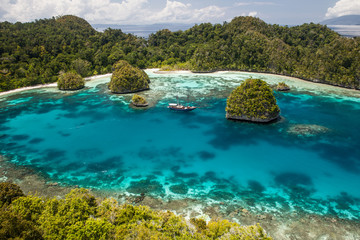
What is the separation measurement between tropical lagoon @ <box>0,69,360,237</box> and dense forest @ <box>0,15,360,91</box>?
19.0 metres

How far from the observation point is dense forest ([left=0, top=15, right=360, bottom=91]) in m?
87.9

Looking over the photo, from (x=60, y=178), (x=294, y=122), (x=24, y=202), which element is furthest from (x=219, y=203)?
(x=294, y=122)

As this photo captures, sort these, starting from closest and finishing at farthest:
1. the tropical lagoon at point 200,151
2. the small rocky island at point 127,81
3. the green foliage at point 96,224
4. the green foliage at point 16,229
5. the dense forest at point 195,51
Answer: the green foliage at point 16,229
the green foliage at point 96,224
the tropical lagoon at point 200,151
the small rocky island at point 127,81
the dense forest at point 195,51

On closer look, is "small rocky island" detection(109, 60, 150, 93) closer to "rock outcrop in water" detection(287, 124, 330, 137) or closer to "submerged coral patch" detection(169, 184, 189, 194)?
"rock outcrop in water" detection(287, 124, 330, 137)

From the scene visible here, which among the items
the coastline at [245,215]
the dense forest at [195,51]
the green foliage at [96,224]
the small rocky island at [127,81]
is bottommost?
the coastline at [245,215]

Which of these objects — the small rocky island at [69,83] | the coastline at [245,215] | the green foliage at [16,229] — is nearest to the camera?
the green foliage at [16,229]

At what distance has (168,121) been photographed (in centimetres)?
5750

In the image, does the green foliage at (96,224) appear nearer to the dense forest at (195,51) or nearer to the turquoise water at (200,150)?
the turquoise water at (200,150)

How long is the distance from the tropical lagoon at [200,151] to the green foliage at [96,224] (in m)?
7.43

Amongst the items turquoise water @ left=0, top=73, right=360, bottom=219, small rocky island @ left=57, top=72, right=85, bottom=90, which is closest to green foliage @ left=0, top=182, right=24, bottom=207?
turquoise water @ left=0, top=73, right=360, bottom=219

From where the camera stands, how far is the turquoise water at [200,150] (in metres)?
32.7

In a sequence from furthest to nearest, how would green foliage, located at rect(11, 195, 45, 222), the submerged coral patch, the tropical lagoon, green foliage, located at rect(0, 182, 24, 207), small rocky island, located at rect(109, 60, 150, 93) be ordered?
1. small rocky island, located at rect(109, 60, 150, 93)
2. the submerged coral patch
3. the tropical lagoon
4. green foliage, located at rect(0, 182, 24, 207)
5. green foliage, located at rect(11, 195, 45, 222)

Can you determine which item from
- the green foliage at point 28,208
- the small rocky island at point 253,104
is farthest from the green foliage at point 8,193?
the small rocky island at point 253,104

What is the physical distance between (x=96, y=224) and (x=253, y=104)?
4508cm
